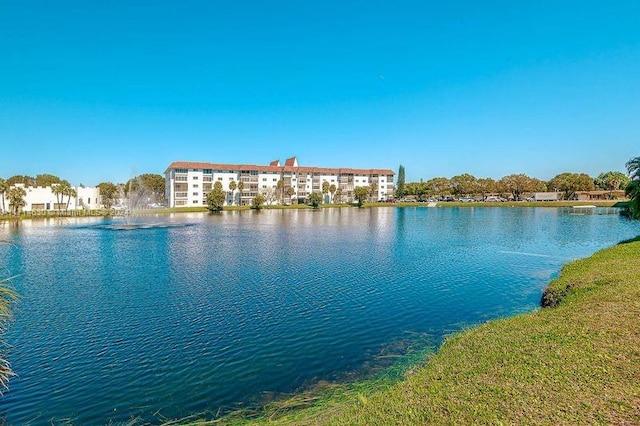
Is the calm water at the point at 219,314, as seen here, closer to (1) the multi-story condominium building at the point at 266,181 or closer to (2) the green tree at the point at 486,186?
(1) the multi-story condominium building at the point at 266,181

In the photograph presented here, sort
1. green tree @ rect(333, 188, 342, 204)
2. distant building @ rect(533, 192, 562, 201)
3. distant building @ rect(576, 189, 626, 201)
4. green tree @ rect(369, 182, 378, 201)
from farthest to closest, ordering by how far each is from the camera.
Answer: green tree @ rect(369, 182, 378, 201), distant building @ rect(533, 192, 562, 201), green tree @ rect(333, 188, 342, 204), distant building @ rect(576, 189, 626, 201)

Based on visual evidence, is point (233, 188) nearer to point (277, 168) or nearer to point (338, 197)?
point (277, 168)

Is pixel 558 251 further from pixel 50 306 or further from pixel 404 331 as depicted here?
pixel 50 306

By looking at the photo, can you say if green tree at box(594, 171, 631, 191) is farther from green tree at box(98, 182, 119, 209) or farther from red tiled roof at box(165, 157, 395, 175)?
green tree at box(98, 182, 119, 209)

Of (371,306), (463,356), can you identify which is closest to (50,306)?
(371,306)

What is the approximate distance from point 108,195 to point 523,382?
139 meters

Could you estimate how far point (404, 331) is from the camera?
599 inches

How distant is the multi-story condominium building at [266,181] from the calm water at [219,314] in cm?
8831

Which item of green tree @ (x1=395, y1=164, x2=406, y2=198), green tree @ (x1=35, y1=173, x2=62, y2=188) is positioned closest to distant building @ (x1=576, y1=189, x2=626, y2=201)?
green tree @ (x1=395, y1=164, x2=406, y2=198)

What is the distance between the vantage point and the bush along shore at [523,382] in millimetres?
6590

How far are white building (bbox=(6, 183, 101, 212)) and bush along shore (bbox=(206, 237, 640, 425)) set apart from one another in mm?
104808

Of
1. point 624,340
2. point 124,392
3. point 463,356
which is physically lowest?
point 124,392

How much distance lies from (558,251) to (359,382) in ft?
107

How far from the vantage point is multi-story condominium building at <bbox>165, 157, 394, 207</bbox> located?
401 feet
